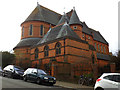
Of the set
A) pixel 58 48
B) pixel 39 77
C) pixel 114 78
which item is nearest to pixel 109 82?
pixel 114 78

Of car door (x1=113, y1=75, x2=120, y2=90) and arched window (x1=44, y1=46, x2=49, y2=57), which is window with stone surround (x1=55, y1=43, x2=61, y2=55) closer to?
arched window (x1=44, y1=46, x2=49, y2=57)

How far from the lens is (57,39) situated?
2414cm

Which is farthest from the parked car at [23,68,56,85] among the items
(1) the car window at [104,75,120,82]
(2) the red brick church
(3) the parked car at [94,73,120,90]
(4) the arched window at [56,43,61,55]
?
(4) the arched window at [56,43,61,55]

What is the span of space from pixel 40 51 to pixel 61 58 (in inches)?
243

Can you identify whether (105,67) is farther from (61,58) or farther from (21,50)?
(21,50)

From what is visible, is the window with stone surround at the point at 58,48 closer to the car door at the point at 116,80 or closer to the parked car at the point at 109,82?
the parked car at the point at 109,82

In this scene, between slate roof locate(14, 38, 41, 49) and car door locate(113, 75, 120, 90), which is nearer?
car door locate(113, 75, 120, 90)

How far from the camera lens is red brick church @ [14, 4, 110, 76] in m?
19.2

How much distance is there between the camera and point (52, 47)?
2480 cm

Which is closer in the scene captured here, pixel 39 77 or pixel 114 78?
pixel 114 78

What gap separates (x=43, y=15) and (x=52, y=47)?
17.1 meters

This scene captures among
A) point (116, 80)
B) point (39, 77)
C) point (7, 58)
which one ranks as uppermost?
point (7, 58)

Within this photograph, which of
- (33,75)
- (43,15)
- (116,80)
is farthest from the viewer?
(43,15)

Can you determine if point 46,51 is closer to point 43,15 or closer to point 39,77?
point 39,77
